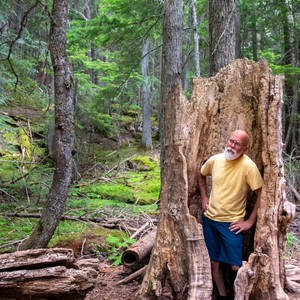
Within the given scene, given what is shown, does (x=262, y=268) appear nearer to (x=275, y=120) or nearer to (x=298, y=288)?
(x=298, y=288)

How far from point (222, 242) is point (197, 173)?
3.18 ft

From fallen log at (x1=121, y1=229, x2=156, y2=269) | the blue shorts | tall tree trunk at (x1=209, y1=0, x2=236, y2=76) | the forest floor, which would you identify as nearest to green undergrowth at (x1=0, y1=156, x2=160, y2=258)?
the forest floor

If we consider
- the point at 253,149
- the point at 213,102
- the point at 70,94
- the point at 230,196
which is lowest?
the point at 230,196

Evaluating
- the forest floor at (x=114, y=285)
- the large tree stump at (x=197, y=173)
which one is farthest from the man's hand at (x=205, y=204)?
the forest floor at (x=114, y=285)

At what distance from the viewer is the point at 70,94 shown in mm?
5645

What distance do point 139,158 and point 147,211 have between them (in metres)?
8.91

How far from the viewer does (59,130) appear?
18.2ft

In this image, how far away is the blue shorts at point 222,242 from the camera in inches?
159

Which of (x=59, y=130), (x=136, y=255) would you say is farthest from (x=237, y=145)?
(x=59, y=130)

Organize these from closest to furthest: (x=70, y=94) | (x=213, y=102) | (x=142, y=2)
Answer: (x=213, y=102) → (x=70, y=94) → (x=142, y=2)

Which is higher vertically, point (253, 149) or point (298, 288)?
point (253, 149)

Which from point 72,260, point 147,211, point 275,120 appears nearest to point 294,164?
point 147,211

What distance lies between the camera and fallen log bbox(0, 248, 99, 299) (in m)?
3.53

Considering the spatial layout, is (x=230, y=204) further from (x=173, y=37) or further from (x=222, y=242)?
(x=173, y=37)
